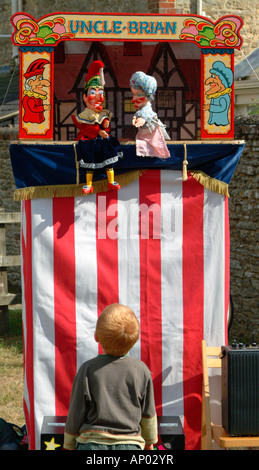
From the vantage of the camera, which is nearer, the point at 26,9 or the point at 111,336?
the point at 111,336

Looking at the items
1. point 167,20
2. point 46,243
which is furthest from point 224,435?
point 167,20

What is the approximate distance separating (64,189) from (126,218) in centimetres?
41

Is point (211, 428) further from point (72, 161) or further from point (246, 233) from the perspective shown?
point (246, 233)

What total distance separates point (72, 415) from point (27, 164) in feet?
5.30

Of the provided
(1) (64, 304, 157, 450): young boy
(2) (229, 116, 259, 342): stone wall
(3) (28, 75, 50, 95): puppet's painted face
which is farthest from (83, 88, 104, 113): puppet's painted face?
(2) (229, 116, 259, 342): stone wall

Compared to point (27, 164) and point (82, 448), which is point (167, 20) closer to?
point (27, 164)

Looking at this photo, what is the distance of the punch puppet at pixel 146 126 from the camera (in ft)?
13.8

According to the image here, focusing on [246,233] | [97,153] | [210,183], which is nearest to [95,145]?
[97,153]

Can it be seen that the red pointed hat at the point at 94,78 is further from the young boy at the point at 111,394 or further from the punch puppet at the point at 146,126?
the young boy at the point at 111,394

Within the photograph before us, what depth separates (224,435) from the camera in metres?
4.02

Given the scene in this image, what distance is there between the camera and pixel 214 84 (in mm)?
4270

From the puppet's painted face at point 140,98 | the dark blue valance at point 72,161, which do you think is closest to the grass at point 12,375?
the dark blue valance at point 72,161

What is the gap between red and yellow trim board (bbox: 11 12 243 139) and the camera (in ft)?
13.6

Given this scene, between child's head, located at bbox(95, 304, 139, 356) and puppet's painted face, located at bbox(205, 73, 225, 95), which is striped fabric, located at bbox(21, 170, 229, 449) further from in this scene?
child's head, located at bbox(95, 304, 139, 356)
